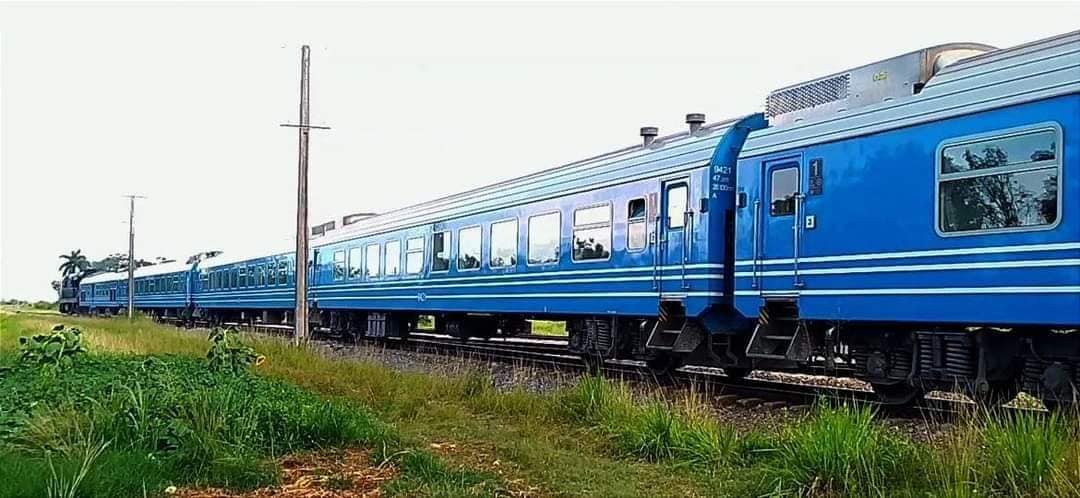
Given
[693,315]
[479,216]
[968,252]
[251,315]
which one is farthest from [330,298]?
[968,252]

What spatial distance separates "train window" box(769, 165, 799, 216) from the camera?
9.93 metres

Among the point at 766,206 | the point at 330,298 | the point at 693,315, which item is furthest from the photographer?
the point at 330,298

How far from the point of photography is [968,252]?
26.0 ft

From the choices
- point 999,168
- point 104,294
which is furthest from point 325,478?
point 104,294

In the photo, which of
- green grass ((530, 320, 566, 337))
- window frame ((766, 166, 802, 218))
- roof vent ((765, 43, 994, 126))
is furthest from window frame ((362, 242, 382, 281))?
window frame ((766, 166, 802, 218))

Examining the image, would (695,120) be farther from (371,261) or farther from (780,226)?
(371,261)

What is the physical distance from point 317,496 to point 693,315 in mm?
6603

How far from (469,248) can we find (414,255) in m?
3.04

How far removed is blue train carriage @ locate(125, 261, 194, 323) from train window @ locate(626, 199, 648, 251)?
3660 cm

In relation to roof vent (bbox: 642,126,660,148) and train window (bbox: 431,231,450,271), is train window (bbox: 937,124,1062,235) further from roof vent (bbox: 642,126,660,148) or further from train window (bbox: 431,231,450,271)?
train window (bbox: 431,231,450,271)

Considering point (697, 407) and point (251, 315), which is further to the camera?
point (251, 315)

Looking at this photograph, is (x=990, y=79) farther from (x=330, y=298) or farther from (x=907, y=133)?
(x=330, y=298)

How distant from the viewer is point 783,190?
10.1 meters

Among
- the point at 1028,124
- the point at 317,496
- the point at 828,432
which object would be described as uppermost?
the point at 1028,124
